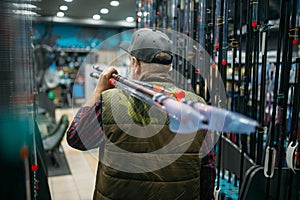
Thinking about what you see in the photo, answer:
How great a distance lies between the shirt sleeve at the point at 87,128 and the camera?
0.85 metres

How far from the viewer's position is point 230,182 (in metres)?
1.61

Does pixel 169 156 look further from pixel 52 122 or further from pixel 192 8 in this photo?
pixel 52 122

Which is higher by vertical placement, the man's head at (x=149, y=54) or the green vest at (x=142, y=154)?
the man's head at (x=149, y=54)

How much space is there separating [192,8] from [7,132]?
1.55m

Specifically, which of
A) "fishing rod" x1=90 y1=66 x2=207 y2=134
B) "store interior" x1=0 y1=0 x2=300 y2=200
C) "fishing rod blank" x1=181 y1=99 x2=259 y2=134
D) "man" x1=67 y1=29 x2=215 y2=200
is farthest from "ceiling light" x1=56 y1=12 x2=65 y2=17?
"fishing rod blank" x1=181 y1=99 x2=259 y2=134

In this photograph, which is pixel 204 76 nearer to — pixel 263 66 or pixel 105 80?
pixel 263 66

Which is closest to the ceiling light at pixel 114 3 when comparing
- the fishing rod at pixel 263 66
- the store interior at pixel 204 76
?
the store interior at pixel 204 76

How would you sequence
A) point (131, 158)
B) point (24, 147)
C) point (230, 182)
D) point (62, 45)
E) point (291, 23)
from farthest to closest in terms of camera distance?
point (62, 45) < point (230, 182) < point (291, 23) < point (131, 158) < point (24, 147)

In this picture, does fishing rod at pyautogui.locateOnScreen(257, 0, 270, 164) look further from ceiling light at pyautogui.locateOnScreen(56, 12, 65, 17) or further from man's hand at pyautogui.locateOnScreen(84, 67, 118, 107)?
ceiling light at pyautogui.locateOnScreen(56, 12, 65, 17)

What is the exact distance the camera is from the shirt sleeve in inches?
33.4

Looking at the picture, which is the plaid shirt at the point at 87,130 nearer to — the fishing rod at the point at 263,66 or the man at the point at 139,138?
the man at the point at 139,138

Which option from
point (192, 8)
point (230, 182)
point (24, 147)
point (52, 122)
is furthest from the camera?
point (52, 122)

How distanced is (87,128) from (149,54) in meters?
0.34

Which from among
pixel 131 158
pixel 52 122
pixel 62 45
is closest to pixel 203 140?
pixel 131 158
